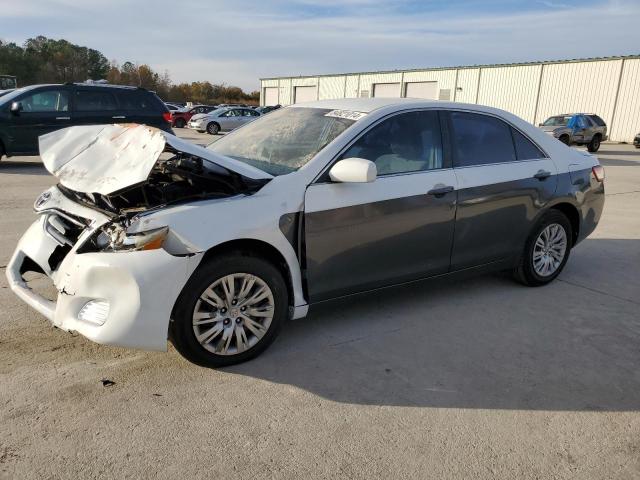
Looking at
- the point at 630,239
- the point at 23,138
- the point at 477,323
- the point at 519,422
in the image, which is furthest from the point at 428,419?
the point at 23,138

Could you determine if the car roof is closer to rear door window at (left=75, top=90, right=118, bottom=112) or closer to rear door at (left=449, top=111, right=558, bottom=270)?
rear door at (left=449, top=111, right=558, bottom=270)

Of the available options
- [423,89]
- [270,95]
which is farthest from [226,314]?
[270,95]

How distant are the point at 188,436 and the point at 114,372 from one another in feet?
2.76

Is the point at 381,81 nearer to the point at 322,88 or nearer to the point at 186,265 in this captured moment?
the point at 322,88

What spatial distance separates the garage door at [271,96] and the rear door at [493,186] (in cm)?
5715

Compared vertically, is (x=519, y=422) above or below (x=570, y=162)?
below

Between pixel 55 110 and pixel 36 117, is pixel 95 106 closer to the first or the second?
pixel 55 110

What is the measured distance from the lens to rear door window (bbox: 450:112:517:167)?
4.34 metres

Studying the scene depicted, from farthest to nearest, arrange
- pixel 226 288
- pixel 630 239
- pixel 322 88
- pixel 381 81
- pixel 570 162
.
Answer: pixel 322 88 < pixel 381 81 < pixel 630 239 < pixel 570 162 < pixel 226 288

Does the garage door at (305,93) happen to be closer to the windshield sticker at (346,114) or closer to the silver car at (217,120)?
the silver car at (217,120)

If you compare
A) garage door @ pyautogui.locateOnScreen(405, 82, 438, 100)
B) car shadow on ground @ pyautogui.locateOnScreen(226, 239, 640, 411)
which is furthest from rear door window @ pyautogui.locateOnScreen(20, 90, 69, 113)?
garage door @ pyautogui.locateOnScreen(405, 82, 438, 100)

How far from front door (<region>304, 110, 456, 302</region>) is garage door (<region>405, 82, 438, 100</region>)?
41.0 metres

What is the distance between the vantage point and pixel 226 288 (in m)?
3.27

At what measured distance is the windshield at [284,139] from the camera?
3.80m
